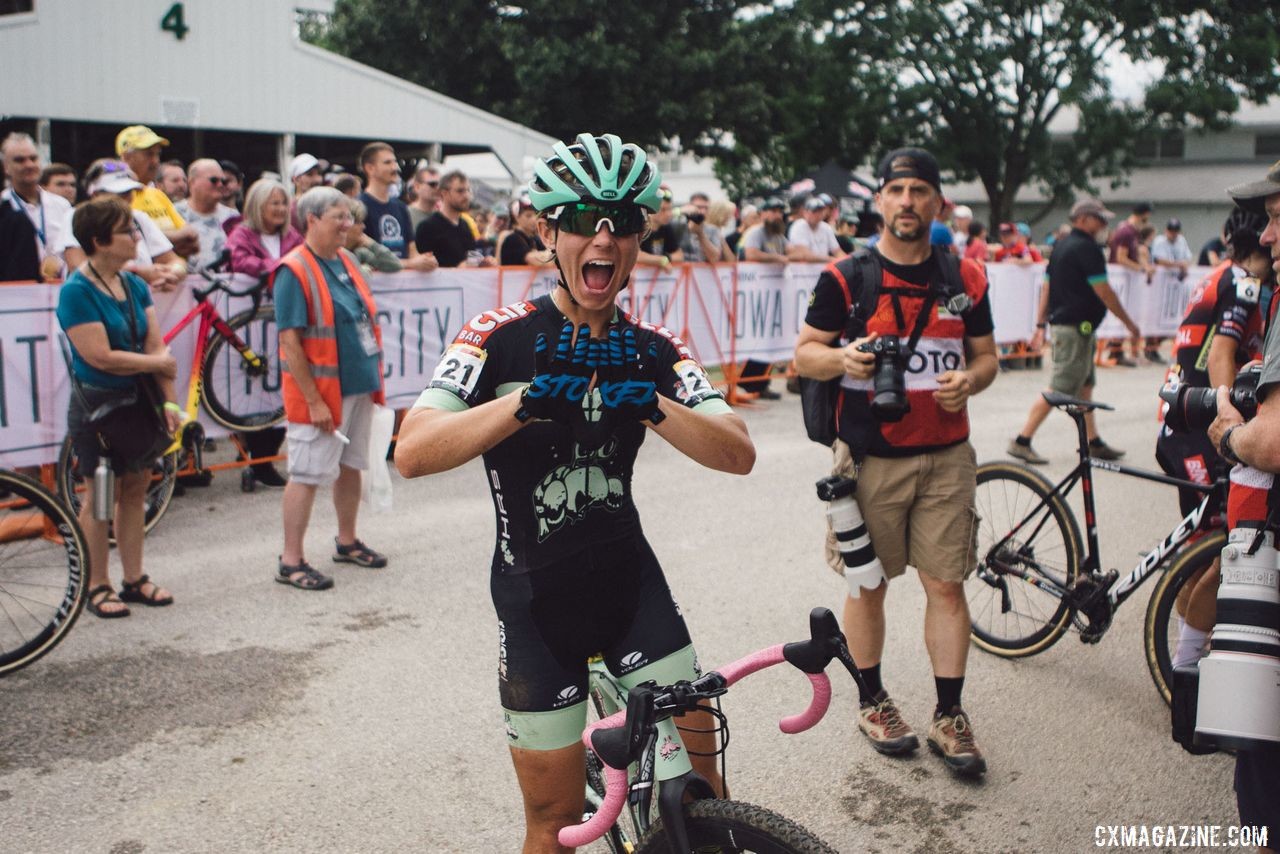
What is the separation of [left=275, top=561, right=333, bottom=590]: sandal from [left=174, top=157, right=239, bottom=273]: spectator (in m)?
3.06

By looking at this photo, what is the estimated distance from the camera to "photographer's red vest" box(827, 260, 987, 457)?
4211 millimetres

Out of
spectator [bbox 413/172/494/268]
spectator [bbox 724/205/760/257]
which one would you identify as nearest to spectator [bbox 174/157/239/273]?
spectator [bbox 413/172/494/268]

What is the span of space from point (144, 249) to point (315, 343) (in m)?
2.00

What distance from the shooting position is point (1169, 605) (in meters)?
4.38

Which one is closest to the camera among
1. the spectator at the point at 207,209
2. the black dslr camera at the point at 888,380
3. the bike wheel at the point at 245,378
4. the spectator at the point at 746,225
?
the black dslr camera at the point at 888,380

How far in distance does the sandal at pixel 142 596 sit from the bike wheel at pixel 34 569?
485 mm

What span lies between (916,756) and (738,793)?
784mm

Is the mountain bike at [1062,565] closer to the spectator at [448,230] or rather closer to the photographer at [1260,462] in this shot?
the photographer at [1260,462]

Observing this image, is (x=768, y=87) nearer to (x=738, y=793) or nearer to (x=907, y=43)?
(x=907, y=43)

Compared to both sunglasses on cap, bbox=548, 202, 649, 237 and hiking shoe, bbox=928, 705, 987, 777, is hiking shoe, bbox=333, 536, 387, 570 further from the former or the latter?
sunglasses on cap, bbox=548, 202, 649, 237

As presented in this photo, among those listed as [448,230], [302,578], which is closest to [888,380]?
[302,578]

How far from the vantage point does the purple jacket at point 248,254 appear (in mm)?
7777

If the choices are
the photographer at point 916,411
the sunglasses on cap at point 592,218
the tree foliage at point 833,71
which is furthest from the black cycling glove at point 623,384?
the tree foliage at point 833,71

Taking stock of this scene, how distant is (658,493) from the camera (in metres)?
8.16
